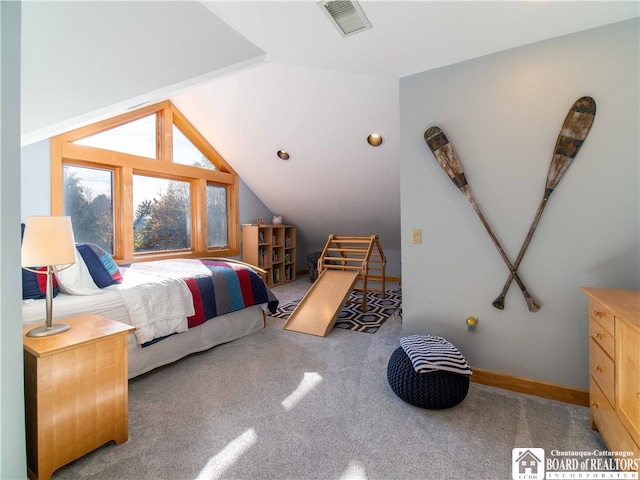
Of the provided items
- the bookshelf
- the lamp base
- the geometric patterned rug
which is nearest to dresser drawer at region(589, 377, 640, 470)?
the geometric patterned rug

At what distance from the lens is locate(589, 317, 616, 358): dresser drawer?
4.57 ft

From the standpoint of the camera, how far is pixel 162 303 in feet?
7.73

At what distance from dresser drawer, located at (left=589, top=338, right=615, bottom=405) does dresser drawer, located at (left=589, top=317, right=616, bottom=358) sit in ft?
0.09

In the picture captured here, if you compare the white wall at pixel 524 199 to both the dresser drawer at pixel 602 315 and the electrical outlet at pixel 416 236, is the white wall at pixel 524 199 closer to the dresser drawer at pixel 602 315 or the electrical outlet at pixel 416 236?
the electrical outlet at pixel 416 236

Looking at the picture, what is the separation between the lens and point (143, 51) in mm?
1849

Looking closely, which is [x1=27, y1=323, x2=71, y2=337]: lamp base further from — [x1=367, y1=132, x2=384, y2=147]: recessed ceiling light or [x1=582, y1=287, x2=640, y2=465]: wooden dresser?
[x1=367, y1=132, x2=384, y2=147]: recessed ceiling light

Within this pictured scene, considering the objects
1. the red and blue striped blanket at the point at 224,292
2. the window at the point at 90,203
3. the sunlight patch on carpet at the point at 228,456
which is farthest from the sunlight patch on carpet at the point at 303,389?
the window at the point at 90,203

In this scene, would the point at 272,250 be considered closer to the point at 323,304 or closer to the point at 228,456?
the point at 323,304

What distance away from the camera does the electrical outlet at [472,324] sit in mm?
2139

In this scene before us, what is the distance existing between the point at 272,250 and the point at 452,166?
3.98 meters

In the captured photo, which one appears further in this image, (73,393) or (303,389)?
(303,389)

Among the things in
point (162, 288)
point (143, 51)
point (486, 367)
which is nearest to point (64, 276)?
point (162, 288)

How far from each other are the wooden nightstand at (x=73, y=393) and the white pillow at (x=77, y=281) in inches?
22.5

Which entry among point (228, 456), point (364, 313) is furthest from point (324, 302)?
point (228, 456)
